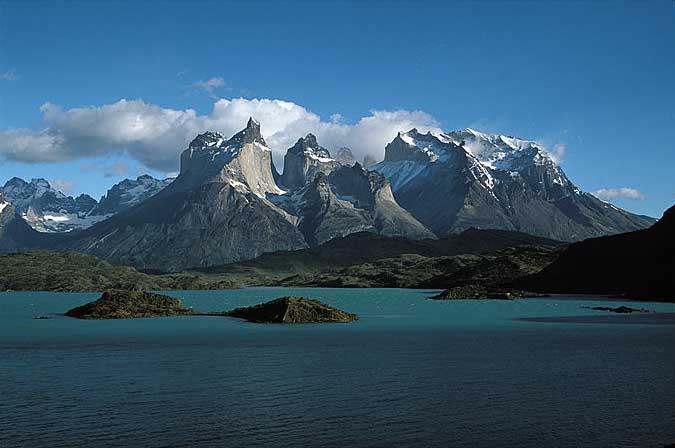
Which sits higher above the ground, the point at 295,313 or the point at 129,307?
the point at 129,307

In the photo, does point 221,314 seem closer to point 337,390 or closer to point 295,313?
point 295,313

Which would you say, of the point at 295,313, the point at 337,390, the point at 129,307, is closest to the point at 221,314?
the point at 129,307

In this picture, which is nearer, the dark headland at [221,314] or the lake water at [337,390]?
the lake water at [337,390]

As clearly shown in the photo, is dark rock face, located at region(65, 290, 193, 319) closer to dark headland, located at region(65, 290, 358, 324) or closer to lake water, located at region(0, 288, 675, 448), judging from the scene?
dark headland, located at region(65, 290, 358, 324)

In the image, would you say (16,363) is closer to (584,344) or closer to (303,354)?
(303,354)

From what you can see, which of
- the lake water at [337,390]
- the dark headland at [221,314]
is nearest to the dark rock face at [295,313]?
the dark headland at [221,314]

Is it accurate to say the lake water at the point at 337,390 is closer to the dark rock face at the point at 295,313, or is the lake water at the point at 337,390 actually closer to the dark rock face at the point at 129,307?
the dark rock face at the point at 295,313

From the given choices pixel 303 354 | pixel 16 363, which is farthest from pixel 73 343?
pixel 303 354
